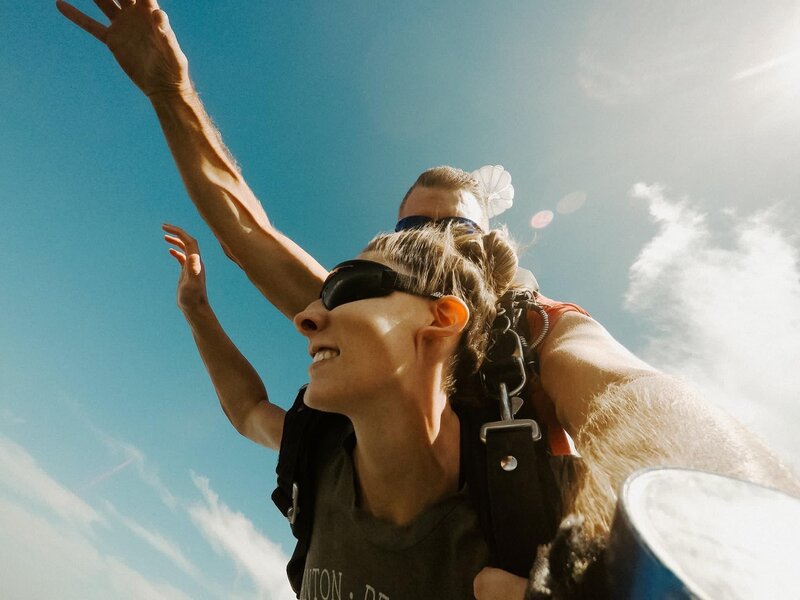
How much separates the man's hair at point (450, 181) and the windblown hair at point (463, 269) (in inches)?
41.5

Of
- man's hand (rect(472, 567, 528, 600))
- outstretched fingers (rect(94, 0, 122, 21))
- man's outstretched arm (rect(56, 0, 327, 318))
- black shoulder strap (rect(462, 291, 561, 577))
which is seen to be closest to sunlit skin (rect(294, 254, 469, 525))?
black shoulder strap (rect(462, 291, 561, 577))

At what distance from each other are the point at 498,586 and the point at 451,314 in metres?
1.09

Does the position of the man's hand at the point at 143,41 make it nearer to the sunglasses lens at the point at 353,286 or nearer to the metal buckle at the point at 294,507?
the sunglasses lens at the point at 353,286

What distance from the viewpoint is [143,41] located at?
9.11ft

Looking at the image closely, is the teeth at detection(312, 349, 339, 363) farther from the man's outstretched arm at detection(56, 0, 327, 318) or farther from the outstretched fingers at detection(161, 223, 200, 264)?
the outstretched fingers at detection(161, 223, 200, 264)

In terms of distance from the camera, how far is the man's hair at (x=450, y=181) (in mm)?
3396

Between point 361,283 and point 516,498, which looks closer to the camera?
point 516,498

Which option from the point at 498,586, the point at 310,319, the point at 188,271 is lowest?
the point at 498,586

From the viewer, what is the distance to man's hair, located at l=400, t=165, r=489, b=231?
3.40m

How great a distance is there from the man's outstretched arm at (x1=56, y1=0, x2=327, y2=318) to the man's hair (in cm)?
118

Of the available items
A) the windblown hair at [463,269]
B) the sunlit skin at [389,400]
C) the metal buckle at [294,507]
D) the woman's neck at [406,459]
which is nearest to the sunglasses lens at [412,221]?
the windblown hair at [463,269]

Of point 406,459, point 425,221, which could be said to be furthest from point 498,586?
point 425,221

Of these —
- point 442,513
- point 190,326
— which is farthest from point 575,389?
point 190,326

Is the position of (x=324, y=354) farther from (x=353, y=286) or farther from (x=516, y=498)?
(x=516, y=498)
